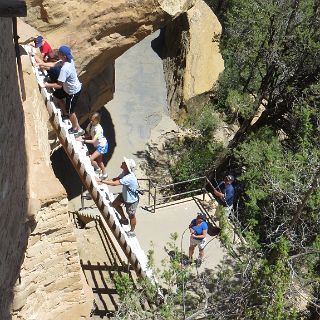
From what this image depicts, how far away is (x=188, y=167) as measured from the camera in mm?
17219

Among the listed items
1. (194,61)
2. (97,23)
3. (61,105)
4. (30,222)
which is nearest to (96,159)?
(61,105)

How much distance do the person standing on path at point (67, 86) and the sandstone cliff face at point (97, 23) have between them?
161 cm

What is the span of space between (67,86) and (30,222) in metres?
4.05

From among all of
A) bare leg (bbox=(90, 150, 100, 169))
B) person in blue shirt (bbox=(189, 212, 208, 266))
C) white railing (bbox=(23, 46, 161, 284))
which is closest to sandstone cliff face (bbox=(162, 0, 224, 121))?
person in blue shirt (bbox=(189, 212, 208, 266))

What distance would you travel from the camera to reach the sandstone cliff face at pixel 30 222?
19.4ft

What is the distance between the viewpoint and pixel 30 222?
686cm

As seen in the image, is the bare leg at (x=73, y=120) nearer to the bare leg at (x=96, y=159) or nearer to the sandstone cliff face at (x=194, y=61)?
the bare leg at (x=96, y=159)

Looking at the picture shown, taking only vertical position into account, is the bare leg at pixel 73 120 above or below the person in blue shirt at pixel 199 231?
above

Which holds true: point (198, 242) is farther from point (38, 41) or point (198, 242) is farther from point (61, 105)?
point (38, 41)

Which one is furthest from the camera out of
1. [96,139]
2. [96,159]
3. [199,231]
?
[199,231]

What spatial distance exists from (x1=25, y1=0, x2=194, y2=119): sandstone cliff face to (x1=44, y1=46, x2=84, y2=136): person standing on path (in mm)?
1610

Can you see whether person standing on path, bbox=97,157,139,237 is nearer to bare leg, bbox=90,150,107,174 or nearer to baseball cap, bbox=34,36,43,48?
bare leg, bbox=90,150,107,174

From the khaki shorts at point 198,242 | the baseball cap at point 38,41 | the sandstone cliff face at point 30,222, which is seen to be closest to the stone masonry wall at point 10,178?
the sandstone cliff face at point 30,222

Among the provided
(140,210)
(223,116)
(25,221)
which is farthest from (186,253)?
(223,116)
